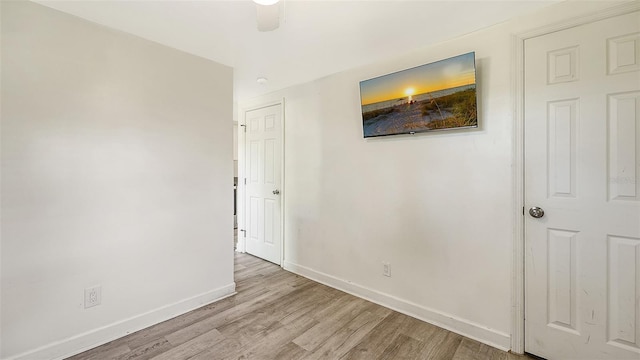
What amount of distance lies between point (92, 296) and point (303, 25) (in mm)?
2372

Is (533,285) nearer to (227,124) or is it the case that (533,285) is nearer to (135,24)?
(227,124)

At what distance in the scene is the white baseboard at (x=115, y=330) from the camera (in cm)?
164

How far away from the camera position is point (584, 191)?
1526 millimetres

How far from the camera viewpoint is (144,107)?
2.04 metres

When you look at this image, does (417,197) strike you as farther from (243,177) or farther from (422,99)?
(243,177)

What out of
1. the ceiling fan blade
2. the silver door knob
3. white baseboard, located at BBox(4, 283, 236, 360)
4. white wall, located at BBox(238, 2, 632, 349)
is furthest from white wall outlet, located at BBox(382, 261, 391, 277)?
the ceiling fan blade

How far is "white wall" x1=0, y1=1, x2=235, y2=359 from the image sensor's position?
1.56m

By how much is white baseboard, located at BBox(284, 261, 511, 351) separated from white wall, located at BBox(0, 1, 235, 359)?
3.71 ft

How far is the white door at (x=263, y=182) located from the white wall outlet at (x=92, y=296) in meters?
1.82

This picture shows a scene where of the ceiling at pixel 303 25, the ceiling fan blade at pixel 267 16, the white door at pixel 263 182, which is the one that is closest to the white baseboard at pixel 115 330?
the white door at pixel 263 182

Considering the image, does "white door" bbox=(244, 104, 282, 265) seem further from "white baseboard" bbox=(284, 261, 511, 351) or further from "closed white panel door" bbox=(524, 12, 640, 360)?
"closed white panel door" bbox=(524, 12, 640, 360)

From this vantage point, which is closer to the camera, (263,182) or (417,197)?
(417,197)

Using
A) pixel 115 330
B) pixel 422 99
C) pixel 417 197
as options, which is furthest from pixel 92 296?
pixel 422 99

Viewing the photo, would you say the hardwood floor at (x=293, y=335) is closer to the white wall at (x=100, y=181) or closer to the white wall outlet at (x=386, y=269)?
the white wall at (x=100, y=181)
